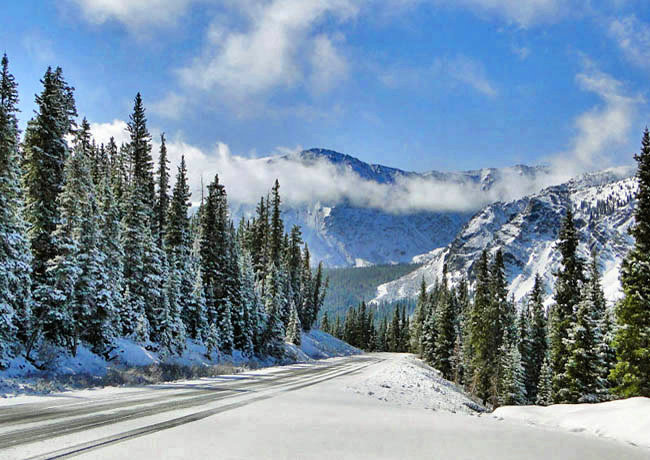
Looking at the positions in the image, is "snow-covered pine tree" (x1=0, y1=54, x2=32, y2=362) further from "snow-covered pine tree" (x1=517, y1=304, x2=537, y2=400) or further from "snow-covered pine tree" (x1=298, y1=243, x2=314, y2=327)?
"snow-covered pine tree" (x1=298, y1=243, x2=314, y2=327)

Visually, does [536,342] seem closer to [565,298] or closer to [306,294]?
[565,298]

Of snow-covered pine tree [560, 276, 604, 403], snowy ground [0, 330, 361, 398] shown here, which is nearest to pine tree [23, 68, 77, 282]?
snowy ground [0, 330, 361, 398]

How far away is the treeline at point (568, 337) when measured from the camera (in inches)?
949

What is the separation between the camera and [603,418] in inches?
427

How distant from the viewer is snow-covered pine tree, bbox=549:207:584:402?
31.7m

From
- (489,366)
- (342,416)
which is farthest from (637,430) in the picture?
(489,366)

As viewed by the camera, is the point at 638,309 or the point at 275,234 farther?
the point at 275,234

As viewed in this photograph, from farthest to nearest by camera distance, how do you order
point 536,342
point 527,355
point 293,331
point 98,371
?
point 293,331 < point 536,342 < point 527,355 < point 98,371

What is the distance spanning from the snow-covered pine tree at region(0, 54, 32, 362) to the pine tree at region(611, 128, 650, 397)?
29.5 metres

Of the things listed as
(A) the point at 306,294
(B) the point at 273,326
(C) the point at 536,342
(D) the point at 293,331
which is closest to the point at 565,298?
Answer: (C) the point at 536,342

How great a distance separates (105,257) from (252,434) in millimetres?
18445

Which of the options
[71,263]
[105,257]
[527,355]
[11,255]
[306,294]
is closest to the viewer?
[11,255]

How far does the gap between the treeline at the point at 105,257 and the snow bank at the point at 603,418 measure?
756 inches

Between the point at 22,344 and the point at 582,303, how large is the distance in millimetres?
33107
